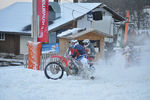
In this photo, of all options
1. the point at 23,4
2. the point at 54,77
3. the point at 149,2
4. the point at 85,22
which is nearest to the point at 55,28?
the point at 85,22

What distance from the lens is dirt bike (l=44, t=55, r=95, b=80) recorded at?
834cm

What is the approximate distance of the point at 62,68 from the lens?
27.1 feet

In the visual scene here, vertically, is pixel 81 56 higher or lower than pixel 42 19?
lower

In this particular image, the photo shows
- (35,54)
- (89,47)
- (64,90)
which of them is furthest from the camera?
(35,54)

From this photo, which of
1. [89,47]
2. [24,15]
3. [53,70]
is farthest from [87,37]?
[24,15]

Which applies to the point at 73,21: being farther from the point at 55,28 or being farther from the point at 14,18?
the point at 14,18

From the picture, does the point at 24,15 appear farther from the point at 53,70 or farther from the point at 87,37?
the point at 53,70

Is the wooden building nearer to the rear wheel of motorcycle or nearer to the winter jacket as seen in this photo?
the winter jacket

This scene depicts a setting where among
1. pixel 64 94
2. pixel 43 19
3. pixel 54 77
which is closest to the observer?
pixel 64 94

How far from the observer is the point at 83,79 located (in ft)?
27.5

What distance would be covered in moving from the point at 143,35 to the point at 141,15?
887 centimetres

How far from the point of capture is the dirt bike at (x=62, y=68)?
27.3 ft

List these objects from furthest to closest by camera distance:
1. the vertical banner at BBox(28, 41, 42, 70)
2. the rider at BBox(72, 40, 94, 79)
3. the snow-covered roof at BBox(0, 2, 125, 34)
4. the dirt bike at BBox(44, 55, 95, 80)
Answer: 1. the snow-covered roof at BBox(0, 2, 125, 34)
2. the vertical banner at BBox(28, 41, 42, 70)
3. the rider at BBox(72, 40, 94, 79)
4. the dirt bike at BBox(44, 55, 95, 80)

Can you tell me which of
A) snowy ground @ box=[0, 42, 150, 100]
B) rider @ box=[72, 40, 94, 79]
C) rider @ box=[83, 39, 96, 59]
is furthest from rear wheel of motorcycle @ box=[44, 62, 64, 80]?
rider @ box=[83, 39, 96, 59]
